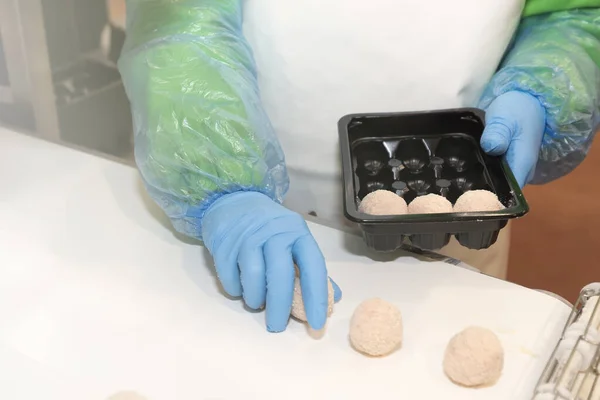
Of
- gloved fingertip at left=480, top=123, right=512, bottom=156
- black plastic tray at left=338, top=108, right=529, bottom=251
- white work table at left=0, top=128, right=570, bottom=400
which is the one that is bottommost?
white work table at left=0, top=128, right=570, bottom=400

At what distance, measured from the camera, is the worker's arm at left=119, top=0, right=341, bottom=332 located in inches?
24.7

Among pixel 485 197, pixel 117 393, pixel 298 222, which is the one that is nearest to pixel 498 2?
pixel 485 197

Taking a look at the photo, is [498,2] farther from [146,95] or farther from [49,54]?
[49,54]

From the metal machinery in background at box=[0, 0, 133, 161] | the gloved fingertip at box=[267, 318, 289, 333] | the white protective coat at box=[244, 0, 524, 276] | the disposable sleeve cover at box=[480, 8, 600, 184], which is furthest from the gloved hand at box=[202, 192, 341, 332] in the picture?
the metal machinery in background at box=[0, 0, 133, 161]

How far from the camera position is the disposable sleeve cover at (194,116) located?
2.27 ft

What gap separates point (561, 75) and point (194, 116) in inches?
17.9

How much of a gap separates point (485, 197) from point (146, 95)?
0.39 m

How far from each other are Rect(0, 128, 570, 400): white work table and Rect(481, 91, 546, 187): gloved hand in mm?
145

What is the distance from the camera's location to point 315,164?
893mm

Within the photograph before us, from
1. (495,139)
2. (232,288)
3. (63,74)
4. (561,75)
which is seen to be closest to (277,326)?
(232,288)

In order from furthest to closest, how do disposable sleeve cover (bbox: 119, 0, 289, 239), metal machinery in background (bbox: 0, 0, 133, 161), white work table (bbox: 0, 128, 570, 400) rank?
metal machinery in background (bbox: 0, 0, 133, 161), disposable sleeve cover (bbox: 119, 0, 289, 239), white work table (bbox: 0, 128, 570, 400)

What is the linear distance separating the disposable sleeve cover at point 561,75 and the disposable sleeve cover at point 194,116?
0.31 m

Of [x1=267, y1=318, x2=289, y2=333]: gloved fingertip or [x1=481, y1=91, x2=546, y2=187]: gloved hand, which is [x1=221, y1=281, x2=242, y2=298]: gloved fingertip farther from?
[x1=481, y1=91, x2=546, y2=187]: gloved hand

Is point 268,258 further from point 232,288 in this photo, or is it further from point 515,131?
point 515,131
